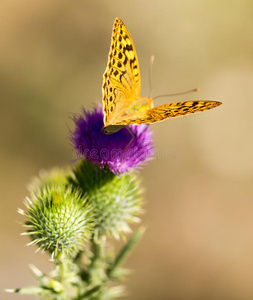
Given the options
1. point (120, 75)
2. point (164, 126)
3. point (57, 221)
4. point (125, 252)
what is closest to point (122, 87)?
point (120, 75)

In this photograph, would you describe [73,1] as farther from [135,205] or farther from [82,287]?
[82,287]

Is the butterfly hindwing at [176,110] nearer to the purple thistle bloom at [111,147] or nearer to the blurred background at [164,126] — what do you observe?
the purple thistle bloom at [111,147]

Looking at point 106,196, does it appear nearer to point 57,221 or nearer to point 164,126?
point 57,221

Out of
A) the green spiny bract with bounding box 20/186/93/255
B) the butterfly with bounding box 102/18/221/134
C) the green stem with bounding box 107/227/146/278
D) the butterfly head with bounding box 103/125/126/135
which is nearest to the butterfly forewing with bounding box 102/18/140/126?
the butterfly with bounding box 102/18/221/134

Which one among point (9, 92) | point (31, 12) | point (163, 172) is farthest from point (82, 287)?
point (31, 12)

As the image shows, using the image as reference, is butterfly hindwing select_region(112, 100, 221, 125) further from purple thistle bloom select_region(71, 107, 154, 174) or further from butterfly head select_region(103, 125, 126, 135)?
purple thistle bloom select_region(71, 107, 154, 174)

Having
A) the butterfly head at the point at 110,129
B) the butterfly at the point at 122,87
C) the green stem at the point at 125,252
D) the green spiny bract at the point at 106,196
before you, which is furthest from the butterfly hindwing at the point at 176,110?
the green stem at the point at 125,252
